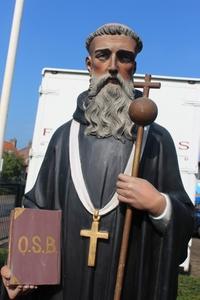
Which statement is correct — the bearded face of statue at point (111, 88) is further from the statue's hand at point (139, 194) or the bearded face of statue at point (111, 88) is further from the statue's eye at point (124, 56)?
the statue's hand at point (139, 194)

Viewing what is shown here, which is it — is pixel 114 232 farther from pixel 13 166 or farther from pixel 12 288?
pixel 13 166

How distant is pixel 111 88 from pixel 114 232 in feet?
2.27

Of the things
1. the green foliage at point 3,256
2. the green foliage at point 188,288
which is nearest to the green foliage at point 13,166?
the green foliage at point 3,256

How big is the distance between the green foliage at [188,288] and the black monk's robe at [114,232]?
16.5 feet

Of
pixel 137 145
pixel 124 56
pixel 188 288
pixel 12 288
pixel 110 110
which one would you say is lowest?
pixel 188 288

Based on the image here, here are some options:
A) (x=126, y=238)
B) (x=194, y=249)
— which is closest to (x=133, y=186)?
(x=126, y=238)

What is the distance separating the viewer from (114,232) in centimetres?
219

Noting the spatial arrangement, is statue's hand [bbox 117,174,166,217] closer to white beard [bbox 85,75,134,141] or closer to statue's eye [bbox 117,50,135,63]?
white beard [bbox 85,75,134,141]

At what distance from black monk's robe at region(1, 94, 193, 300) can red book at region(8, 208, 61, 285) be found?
9 centimetres

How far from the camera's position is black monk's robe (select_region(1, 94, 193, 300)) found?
2174 millimetres

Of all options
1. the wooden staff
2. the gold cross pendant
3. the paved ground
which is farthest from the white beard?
the paved ground

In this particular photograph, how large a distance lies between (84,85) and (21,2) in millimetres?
2045

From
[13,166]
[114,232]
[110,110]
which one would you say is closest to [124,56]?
[110,110]

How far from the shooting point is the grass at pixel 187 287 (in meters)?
7.04
